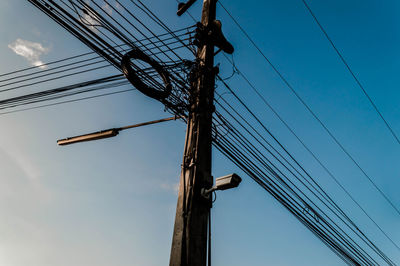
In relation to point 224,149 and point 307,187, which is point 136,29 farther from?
point 307,187

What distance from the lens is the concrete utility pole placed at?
11.7 feet

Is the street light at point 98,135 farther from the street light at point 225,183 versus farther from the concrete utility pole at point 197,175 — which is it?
the street light at point 225,183

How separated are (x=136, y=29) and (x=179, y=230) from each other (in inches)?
163

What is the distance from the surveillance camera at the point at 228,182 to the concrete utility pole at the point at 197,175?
1.23 feet

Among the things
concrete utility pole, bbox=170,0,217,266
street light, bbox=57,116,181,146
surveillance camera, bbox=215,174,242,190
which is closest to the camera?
concrete utility pole, bbox=170,0,217,266

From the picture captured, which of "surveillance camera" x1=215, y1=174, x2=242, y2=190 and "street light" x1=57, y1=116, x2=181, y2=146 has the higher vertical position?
"street light" x1=57, y1=116, x2=181, y2=146

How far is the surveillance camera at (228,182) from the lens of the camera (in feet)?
12.5

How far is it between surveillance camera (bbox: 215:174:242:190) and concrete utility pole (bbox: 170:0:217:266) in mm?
374

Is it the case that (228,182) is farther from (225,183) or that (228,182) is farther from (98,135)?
(98,135)

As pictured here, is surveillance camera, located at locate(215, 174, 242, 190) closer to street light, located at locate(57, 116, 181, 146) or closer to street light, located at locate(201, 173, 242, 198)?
street light, located at locate(201, 173, 242, 198)

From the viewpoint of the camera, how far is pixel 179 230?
3.69 m

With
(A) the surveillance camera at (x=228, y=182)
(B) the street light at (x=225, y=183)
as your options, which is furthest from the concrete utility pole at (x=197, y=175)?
(A) the surveillance camera at (x=228, y=182)

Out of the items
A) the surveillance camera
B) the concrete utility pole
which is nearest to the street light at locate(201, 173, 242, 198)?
the surveillance camera

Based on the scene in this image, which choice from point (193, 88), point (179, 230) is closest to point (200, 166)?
point (179, 230)
